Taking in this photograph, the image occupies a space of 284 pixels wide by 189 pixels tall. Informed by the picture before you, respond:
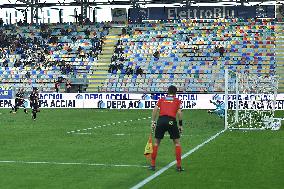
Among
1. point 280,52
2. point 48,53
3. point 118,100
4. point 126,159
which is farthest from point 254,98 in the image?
point 48,53

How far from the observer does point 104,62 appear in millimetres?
63094

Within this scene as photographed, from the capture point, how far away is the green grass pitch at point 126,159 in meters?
13.2

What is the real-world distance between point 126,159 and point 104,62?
4630 cm

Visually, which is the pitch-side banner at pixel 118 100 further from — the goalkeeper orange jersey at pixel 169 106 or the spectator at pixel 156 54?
the goalkeeper orange jersey at pixel 169 106

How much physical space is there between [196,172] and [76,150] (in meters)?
5.90

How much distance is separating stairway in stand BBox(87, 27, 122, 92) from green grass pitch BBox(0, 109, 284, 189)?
30791mm

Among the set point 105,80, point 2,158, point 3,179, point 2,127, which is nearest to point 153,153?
point 3,179

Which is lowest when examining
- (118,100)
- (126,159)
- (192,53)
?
(118,100)

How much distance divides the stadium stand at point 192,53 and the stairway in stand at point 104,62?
923 mm

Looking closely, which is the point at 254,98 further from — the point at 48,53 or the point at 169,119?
the point at 48,53

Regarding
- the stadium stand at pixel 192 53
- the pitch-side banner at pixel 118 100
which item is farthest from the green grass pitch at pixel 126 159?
the stadium stand at pixel 192 53

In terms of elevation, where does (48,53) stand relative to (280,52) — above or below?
below

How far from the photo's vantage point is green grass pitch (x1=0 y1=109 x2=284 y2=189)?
13240mm

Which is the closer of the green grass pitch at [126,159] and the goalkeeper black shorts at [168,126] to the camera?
Answer: the green grass pitch at [126,159]
